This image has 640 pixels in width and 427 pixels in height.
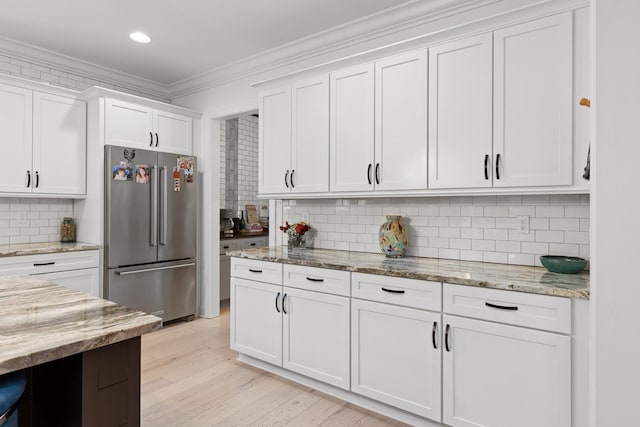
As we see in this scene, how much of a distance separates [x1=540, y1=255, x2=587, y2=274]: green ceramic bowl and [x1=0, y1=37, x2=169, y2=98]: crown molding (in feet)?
14.8

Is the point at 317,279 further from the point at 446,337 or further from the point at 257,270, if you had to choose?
the point at 446,337

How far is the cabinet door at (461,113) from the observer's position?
2.31m

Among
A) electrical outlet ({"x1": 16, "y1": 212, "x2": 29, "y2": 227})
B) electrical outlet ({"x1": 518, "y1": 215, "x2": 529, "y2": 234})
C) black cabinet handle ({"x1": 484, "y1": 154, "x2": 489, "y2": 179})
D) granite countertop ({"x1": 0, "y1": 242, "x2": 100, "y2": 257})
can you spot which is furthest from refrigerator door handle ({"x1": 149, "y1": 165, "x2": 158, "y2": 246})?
Answer: electrical outlet ({"x1": 518, "y1": 215, "x2": 529, "y2": 234})

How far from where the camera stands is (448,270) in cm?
228

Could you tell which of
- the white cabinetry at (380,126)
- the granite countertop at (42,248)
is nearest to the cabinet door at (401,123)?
the white cabinetry at (380,126)

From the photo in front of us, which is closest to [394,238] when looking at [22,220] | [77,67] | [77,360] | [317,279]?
[317,279]

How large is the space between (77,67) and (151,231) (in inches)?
74.4

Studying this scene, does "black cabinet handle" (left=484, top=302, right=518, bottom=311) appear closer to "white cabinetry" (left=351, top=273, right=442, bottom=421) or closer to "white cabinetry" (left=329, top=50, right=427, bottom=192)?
"white cabinetry" (left=351, top=273, right=442, bottom=421)

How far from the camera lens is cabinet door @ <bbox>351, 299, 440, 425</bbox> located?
2.15m

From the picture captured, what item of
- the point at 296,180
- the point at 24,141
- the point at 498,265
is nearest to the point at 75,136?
the point at 24,141

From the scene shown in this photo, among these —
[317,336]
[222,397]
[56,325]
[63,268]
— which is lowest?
[222,397]

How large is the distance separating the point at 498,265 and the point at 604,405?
1.17m

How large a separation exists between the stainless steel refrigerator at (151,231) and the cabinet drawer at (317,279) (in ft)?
6.17

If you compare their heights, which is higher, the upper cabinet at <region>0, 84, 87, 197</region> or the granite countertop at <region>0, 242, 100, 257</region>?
the upper cabinet at <region>0, 84, 87, 197</region>
